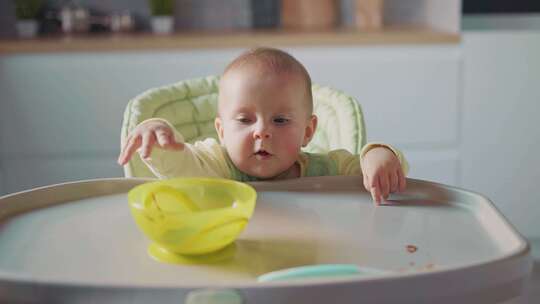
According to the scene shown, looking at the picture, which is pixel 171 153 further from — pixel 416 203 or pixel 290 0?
pixel 290 0

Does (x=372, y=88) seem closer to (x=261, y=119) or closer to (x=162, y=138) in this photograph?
(x=261, y=119)

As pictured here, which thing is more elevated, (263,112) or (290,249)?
(263,112)

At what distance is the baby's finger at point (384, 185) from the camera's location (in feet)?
4.15

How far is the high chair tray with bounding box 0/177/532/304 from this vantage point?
852 mm

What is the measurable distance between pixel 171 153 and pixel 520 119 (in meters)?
1.76

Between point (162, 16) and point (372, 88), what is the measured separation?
2.68ft

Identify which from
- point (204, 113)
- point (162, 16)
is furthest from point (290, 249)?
point (162, 16)

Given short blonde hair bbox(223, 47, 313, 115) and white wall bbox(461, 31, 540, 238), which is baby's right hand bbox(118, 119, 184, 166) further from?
white wall bbox(461, 31, 540, 238)

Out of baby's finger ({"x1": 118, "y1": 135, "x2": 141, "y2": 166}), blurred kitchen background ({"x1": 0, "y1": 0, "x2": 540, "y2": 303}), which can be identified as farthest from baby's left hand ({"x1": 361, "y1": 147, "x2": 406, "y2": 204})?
blurred kitchen background ({"x1": 0, "y1": 0, "x2": 540, "y2": 303})

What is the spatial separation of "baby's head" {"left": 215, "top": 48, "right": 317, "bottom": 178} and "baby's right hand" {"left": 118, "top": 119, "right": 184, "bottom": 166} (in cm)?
15

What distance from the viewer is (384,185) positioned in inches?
50.2

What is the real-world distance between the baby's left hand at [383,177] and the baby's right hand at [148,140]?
0.95 ft

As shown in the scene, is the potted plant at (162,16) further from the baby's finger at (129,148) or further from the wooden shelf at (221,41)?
the baby's finger at (129,148)

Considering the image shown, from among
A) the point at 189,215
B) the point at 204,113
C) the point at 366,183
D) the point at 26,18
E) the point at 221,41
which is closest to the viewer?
the point at 189,215
